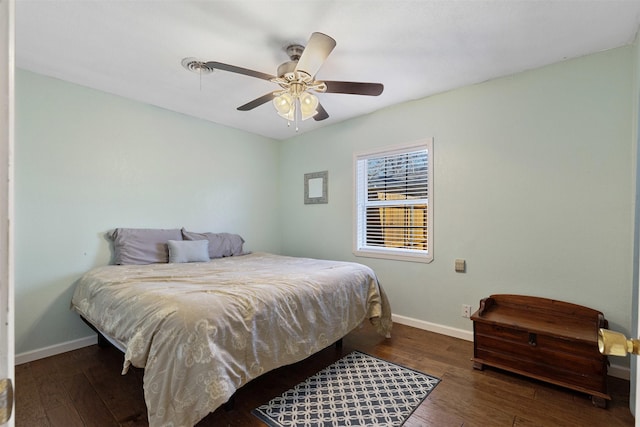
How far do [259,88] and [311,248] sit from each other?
84.2 inches

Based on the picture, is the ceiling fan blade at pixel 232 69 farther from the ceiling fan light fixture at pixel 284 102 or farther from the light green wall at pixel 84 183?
the light green wall at pixel 84 183

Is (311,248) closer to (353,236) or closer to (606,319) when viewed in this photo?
(353,236)

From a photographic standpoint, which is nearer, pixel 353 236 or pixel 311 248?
pixel 353 236

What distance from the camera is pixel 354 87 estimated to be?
2.07 metres

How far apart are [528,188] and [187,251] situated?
316 centimetres

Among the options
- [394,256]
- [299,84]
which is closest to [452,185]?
[394,256]

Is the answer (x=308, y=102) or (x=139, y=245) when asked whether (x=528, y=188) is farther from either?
(x=139, y=245)

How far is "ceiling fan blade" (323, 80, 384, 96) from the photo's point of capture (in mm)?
2021

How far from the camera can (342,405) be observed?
5.89 ft

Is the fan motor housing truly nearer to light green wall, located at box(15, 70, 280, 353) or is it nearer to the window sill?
light green wall, located at box(15, 70, 280, 353)

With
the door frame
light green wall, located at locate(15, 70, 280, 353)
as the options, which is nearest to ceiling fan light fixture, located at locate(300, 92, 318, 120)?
the door frame

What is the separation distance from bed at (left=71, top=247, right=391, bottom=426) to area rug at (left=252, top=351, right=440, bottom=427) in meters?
0.24

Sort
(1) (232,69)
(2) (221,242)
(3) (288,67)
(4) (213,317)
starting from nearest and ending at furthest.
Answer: (4) (213,317)
(1) (232,69)
(3) (288,67)
(2) (221,242)

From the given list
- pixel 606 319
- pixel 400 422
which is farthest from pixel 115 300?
pixel 606 319
